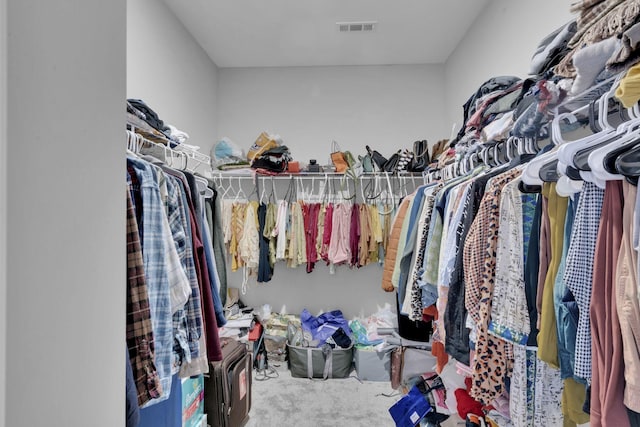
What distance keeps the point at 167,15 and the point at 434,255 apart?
2545 mm

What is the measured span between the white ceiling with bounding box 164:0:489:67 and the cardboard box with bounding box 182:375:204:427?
8.31 ft

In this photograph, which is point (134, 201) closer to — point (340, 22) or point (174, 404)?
point (174, 404)

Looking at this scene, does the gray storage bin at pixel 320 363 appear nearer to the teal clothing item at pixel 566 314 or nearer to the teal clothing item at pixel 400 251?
the teal clothing item at pixel 400 251

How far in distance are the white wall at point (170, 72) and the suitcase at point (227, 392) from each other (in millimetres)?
1748

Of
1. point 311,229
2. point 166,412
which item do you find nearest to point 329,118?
point 311,229

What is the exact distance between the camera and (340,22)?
113 inches

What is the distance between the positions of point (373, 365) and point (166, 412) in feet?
6.24

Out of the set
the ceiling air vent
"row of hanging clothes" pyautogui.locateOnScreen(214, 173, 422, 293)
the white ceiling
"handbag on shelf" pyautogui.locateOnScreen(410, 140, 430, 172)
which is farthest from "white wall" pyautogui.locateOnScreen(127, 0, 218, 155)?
"handbag on shelf" pyautogui.locateOnScreen(410, 140, 430, 172)

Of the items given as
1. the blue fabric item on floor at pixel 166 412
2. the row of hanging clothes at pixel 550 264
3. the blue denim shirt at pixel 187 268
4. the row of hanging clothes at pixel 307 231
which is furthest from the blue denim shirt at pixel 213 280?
the row of hanging clothes at pixel 307 231

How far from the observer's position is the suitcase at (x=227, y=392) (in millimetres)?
2162

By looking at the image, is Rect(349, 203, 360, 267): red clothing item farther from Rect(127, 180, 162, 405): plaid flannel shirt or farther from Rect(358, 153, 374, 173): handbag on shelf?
Rect(127, 180, 162, 405): plaid flannel shirt

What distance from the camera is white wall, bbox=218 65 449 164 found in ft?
12.0

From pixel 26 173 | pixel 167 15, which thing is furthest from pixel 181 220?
pixel 167 15

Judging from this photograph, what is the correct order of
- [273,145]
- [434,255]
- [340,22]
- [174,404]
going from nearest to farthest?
[174,404] → [434,255] → [340,22] → [273,145]
